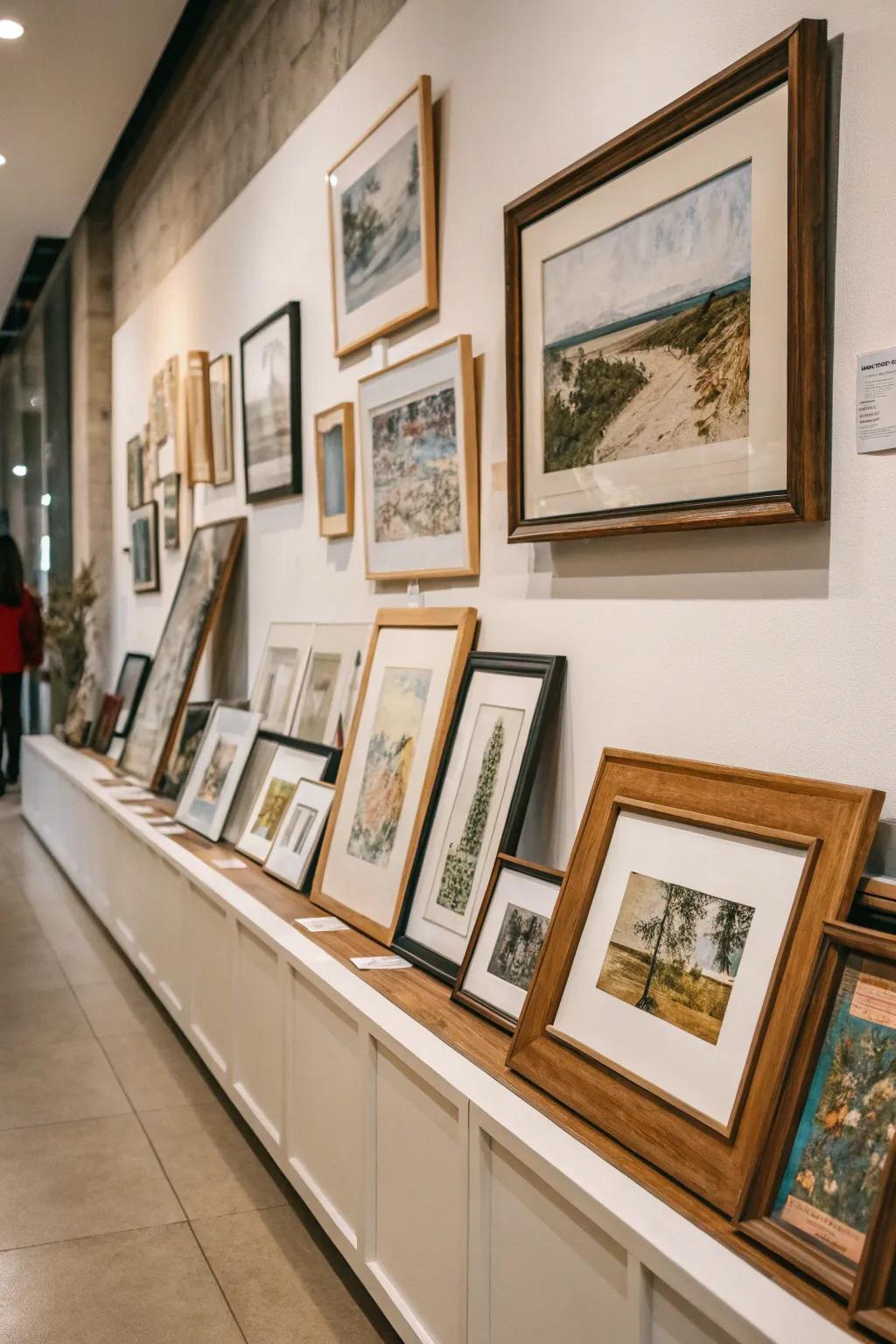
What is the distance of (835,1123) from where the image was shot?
4.69ft

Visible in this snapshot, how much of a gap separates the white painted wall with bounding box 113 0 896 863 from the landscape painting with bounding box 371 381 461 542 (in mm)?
129

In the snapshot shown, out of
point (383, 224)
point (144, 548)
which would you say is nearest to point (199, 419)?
point (144, 548)

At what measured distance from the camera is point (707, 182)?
198cm

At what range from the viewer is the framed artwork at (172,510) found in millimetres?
6281

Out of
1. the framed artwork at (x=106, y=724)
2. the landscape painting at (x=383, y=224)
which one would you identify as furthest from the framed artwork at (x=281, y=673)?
the framed artwork at (x=106, y=724)

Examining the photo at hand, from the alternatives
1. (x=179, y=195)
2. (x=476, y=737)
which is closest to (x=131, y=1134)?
(x=476, y=737)

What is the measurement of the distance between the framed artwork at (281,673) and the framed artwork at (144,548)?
8.18 ft

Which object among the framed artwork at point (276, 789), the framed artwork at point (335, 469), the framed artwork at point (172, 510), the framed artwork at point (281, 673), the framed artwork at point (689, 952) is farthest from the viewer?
the framed artwork at point (172, 510)

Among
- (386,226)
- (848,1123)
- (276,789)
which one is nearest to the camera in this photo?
(848,1123)

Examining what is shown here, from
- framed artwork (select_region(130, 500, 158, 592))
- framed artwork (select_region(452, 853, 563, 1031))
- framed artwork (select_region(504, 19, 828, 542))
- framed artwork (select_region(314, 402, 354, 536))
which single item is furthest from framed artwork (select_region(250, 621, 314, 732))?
framed artwork (select_region(130, 500, 158, 592))

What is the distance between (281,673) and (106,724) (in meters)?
3.28

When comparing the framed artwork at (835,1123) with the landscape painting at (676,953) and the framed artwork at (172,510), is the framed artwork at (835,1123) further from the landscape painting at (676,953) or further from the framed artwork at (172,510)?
the framed artwork at (172,510)

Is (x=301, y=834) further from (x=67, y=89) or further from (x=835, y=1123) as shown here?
(x=67, y=89)

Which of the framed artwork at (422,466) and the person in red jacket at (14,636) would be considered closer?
the framed artwork at (422,466)
